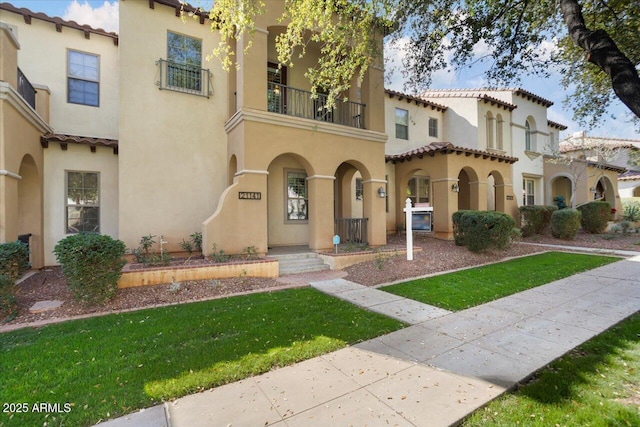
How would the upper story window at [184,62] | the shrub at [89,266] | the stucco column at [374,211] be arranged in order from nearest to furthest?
the shrub at [89,266] < the upper story window at [184,62] < the stucco column at [374,211]

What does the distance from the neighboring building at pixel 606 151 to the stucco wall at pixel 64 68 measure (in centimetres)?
2055

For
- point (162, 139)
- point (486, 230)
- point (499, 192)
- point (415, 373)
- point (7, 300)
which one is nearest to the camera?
point (415, 373)

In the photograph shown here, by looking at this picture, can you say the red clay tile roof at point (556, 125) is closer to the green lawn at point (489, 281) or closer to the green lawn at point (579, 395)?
the green lawn at point (489, 281)

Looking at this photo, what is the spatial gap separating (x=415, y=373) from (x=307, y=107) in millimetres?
9984

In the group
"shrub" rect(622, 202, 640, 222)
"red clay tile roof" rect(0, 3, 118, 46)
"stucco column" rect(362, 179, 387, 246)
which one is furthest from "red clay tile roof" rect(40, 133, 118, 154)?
"shrub" rect(622, 202, 640, 222)

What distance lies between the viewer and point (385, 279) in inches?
327

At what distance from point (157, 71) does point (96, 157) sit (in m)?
3.41

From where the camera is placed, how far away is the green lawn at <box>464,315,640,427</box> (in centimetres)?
284

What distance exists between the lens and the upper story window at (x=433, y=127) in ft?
57.6

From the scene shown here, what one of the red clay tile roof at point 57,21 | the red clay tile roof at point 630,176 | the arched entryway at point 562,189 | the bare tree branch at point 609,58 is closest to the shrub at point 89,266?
the red clay tile roof at point 57,21

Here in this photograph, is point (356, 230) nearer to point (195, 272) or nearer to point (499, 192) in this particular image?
point (195, 272)

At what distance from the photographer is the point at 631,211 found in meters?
21.1

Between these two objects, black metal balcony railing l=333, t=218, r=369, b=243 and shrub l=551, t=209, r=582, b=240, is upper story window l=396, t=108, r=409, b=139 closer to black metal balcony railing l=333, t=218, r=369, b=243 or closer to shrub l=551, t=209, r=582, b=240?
black metal balcony railing l=333, t=218, r=369, b=243

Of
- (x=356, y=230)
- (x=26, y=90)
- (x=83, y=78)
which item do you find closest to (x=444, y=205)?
(x=356, y=230)
